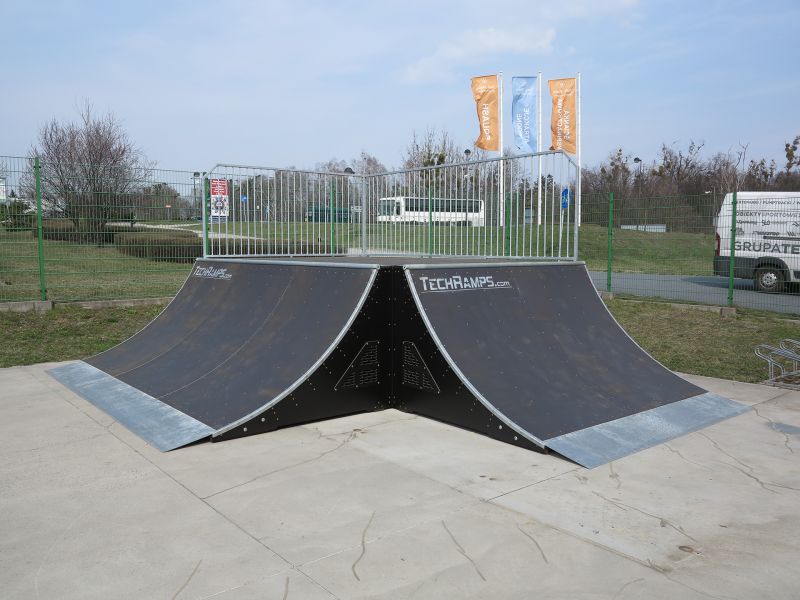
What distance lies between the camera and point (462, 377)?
4.82 meters

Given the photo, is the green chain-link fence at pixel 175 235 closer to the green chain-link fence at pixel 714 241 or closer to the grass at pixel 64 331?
the green chain-link fence at pixel 714 241

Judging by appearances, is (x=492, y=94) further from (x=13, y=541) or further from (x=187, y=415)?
(x=13, y=541)

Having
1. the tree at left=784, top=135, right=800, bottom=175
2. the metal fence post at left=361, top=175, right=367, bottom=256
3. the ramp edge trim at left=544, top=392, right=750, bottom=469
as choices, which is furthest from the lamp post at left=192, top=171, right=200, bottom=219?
the tree at left=784, top=135, right=800, bottom=175

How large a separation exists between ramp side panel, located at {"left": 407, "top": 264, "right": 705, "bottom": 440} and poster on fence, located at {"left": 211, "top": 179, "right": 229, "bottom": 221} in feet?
15.2

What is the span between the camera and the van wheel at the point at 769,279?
1317cm

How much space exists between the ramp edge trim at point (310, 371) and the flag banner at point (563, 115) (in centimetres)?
1629

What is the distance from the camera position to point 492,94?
20891mm

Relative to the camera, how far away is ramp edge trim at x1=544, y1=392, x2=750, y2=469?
4309 millimetres

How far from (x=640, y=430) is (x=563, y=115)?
1693 centimetres

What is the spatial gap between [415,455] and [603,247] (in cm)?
1295

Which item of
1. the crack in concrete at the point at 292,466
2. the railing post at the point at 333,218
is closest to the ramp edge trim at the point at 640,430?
the crack in concrete at the point at 292,466

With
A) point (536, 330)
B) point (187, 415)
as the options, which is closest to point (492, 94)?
point (536, 330)

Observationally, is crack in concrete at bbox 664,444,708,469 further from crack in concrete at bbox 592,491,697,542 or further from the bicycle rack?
the bicycle rack

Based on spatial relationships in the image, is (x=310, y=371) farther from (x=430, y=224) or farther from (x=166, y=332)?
(x=430, y=224)
